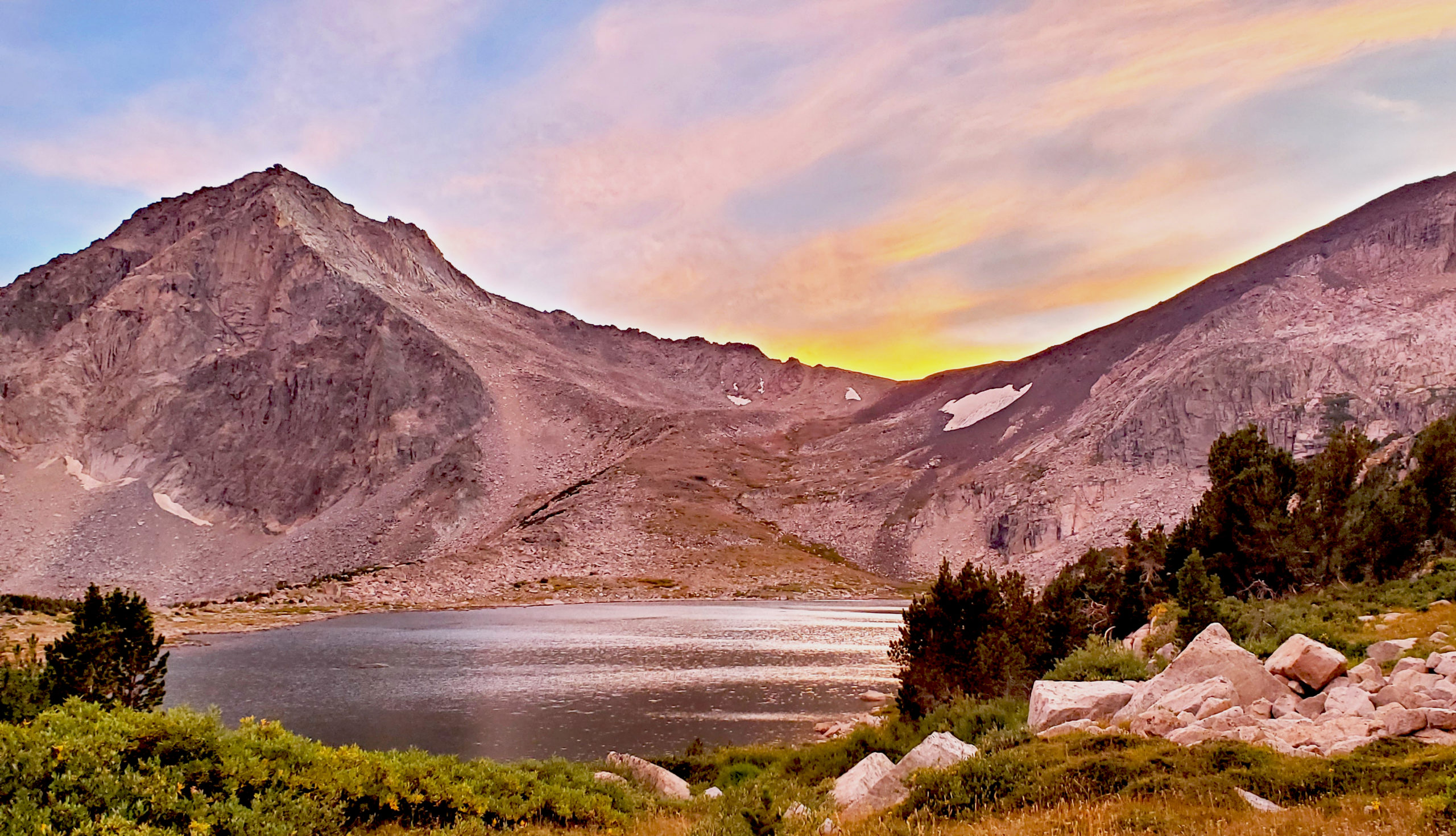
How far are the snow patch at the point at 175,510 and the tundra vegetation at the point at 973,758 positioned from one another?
151912 mm

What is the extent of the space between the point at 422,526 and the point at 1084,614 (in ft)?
446

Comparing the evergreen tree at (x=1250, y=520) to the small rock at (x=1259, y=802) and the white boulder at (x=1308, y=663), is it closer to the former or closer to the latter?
the white boulder at (x=1308, y=663)

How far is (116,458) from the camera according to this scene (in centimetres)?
15912

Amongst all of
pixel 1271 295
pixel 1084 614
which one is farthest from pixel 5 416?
pixel 1271 295

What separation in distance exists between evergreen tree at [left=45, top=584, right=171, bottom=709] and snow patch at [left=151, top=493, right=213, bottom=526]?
151m

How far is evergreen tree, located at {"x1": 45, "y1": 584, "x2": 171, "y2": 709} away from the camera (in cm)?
2166

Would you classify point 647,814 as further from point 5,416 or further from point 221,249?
point 221,249

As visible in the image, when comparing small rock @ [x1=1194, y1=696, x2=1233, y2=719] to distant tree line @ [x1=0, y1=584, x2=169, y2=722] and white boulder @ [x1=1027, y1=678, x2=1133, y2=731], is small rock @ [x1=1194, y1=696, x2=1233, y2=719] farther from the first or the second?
distant tree line @ [x1=0, y1=584, x2=169, y2=722]

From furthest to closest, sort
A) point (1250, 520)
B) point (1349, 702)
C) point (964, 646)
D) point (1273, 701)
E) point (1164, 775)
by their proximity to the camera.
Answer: point (1250, 520)
point (964, 646)
point (1273, 701)
point (1349, 702)
point (1164, 775)

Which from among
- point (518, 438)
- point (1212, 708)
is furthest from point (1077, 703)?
point (518, 438)

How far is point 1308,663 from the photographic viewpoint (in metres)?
15.8

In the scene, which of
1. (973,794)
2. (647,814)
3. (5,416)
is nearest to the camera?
(973,794)

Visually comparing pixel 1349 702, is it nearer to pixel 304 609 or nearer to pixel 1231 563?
pixel 1231 563

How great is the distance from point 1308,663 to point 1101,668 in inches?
206
